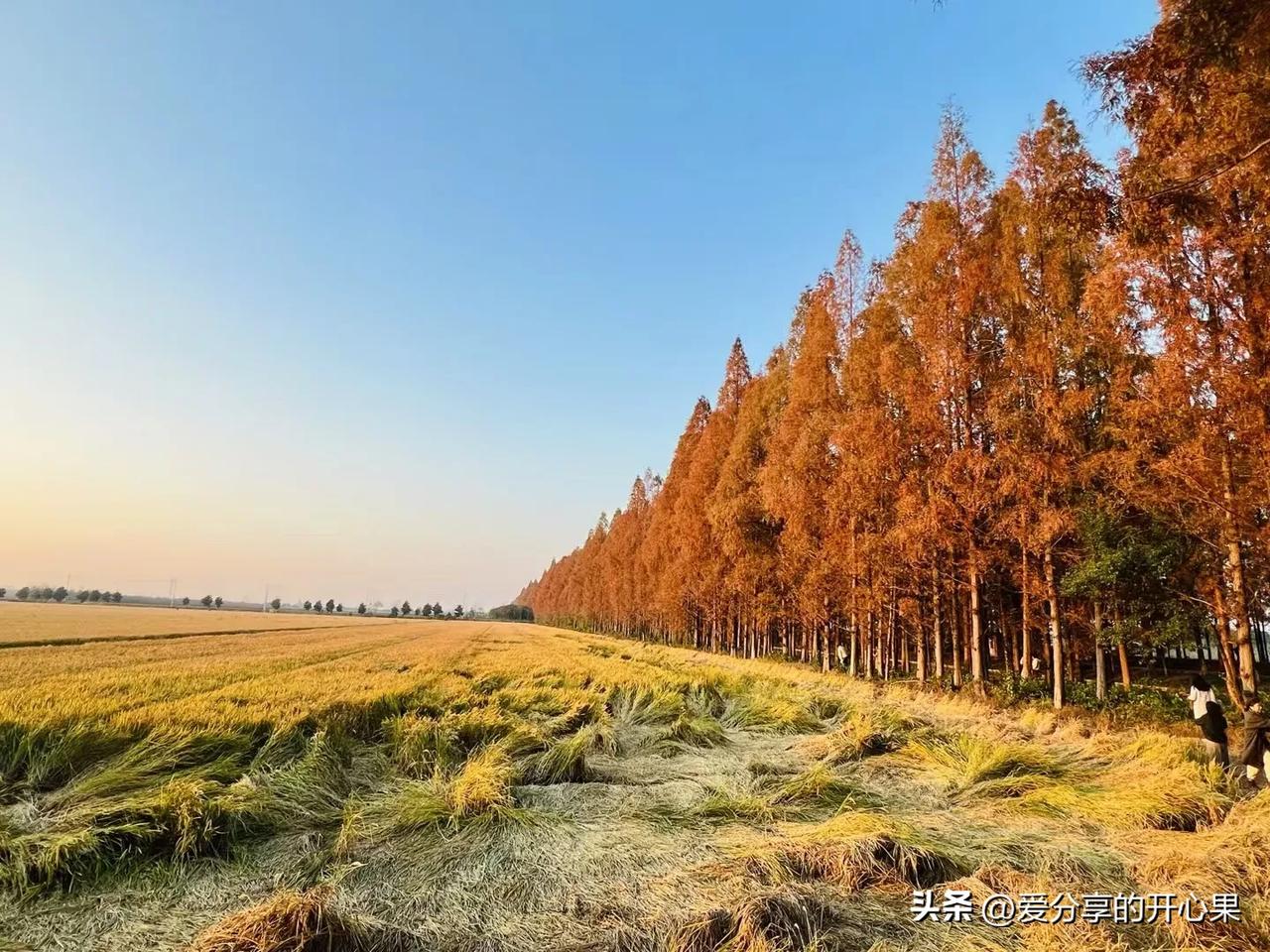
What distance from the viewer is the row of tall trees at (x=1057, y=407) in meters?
6.44

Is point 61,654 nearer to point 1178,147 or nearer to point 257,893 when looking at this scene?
point 257,893

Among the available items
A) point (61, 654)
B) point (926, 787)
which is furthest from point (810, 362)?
point (61, 654)

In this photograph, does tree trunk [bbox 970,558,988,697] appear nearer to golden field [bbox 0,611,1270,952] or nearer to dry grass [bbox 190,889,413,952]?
golden field [bbox 0,611,1270,952]

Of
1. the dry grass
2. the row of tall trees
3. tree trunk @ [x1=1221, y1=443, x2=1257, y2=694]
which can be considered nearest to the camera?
the dry grass

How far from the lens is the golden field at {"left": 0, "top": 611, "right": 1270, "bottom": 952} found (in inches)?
127

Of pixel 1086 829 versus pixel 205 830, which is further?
pixel 1086 829

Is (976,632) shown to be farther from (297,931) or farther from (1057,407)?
(297,931)

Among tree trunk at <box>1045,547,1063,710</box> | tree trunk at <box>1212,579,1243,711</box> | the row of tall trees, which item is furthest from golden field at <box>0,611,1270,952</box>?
the row of tall trees

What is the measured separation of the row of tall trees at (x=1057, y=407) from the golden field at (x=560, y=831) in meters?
4.44

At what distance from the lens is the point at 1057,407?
11.6 m

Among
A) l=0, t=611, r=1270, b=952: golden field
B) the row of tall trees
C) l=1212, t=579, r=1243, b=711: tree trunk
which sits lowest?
l=0, t=611, r=1270, b=952: golden field

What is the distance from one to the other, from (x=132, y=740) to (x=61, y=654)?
684 inches

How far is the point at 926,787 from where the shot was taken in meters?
6.14

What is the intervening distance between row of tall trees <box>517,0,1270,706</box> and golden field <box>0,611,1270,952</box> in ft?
14.6
